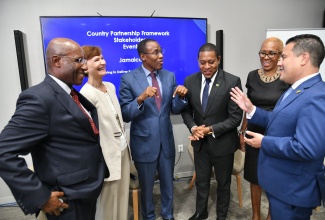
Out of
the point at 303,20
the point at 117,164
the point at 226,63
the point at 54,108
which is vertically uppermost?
the point at 303,20

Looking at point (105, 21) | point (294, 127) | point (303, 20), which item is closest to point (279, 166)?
point (294, 127)

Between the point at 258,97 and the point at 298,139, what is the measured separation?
0.93 m

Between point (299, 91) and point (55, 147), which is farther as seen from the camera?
point (299, 91)

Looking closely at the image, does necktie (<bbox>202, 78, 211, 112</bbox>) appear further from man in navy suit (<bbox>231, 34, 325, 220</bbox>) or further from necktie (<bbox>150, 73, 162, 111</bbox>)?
man in navy suit (<bbox>231, 34, 325, 220</bbox>)

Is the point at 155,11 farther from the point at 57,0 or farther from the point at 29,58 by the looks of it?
the point at 29,58

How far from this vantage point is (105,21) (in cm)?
275

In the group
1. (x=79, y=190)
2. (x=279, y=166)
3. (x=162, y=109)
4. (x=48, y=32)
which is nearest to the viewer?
(x=79, y=190)

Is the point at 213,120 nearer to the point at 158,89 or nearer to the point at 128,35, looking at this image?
the point at 158,89

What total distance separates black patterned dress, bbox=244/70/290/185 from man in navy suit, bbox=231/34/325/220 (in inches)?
24.8

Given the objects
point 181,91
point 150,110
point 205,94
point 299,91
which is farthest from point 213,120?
point 299,91

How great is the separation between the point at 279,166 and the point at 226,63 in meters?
2.25

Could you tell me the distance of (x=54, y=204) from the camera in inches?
44.2

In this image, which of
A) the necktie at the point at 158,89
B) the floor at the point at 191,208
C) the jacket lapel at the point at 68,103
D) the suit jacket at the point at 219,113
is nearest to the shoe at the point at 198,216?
the floor at the point at 191,208

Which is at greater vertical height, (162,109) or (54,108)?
(54,108)
